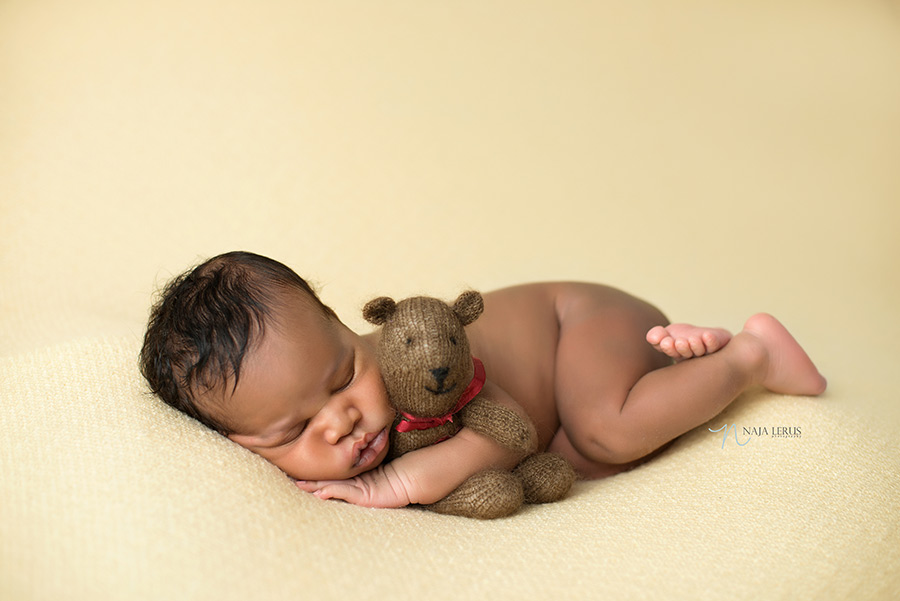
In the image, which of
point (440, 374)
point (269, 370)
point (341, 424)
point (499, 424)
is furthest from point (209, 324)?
point (499, 424)

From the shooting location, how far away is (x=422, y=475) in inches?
54.5

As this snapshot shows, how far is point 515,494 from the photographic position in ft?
4.45

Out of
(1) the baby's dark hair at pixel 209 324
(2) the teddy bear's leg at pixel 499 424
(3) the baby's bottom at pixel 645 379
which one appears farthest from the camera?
(3) the baby's bottom at pixel 645 379

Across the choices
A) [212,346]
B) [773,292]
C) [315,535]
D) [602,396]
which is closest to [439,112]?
[773,292]

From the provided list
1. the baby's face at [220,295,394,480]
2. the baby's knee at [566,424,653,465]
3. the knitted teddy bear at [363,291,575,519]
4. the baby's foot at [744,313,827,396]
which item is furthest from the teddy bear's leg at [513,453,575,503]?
the baby's foot at [744,313,827,396]

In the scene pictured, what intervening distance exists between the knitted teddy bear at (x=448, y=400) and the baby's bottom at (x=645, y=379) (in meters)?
0.19

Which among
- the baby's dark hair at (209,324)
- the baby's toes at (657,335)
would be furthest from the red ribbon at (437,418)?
the baby's toes at (657,335)

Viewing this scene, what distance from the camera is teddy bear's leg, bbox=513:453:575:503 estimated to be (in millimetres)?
1451

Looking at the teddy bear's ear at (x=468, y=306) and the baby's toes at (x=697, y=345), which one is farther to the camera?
the baby's toes at (x=697, y=345)

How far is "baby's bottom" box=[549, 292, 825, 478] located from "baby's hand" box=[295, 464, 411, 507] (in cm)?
44

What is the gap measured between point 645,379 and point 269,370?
768 mm

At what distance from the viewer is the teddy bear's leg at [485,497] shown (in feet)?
4.38

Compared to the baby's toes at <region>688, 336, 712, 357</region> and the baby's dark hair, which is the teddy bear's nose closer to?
the baby's dark hair

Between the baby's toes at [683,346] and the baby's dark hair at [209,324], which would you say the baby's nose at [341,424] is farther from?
the baby's toes at [683,346]
